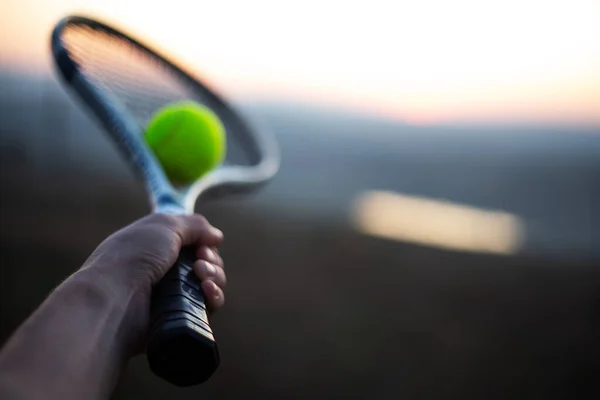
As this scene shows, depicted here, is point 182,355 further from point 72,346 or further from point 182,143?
point 182,143

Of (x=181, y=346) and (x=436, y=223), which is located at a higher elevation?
(x=181, y=346)

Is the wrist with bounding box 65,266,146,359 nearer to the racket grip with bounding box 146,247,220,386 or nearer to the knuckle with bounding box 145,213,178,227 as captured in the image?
the racket grip with bounding box 146,247,220,386

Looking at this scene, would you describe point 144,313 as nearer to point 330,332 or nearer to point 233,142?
point 233,142

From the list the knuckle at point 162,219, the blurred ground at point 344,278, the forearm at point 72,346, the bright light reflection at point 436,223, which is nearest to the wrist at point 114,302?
the forearm at point 72,346

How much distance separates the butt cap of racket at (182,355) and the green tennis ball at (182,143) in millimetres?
1053

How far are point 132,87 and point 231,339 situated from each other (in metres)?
1.43

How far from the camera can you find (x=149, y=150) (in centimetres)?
175

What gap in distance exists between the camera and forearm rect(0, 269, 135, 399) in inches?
29.1

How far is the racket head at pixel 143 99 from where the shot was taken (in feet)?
5.49

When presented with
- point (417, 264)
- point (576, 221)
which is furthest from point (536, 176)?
point (417, 264)

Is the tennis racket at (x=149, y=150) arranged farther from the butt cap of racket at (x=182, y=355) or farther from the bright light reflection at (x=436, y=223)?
the bright light reflection at (x=436, y=223)

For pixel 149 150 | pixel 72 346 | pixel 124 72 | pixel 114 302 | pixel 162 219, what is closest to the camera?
pixel 72 346

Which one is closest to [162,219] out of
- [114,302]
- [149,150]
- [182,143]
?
[114,302]

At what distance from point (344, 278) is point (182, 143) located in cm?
237
